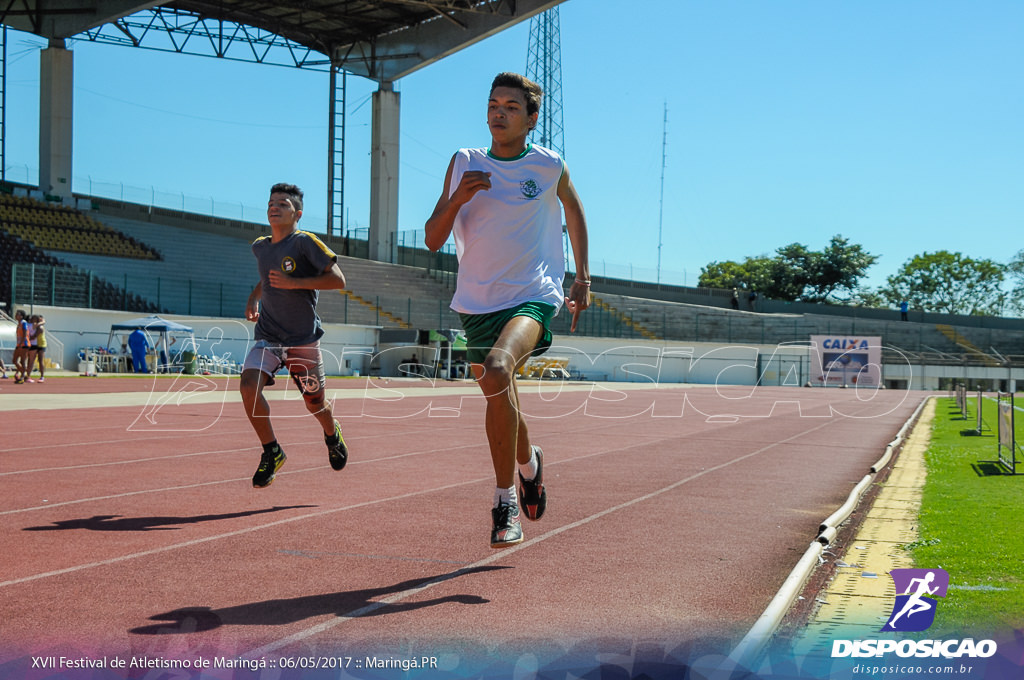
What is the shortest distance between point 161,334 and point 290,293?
1159 inches

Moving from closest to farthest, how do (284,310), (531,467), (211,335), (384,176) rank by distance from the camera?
(531,467)
(284,310)
(211,335)
(384,176)

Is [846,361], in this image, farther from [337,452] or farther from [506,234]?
[506,234]

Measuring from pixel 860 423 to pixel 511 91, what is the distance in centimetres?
1756

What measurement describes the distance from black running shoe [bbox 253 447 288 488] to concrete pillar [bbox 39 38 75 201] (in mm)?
44805

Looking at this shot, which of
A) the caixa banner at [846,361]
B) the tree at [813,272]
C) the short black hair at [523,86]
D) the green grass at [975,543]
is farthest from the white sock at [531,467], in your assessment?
the tree at [813,272]

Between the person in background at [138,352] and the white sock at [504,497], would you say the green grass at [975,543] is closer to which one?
the white sock at [504,497]

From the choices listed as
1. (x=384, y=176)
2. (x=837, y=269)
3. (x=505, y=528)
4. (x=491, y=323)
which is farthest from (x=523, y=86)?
(x=837, y=269)

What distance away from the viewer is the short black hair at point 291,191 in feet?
22.4

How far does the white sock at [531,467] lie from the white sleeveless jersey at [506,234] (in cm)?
82

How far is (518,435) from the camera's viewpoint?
496cm

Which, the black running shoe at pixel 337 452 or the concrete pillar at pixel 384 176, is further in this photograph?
the concrete pillar at pixel 384 176

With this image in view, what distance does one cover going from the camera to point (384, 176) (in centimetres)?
5322

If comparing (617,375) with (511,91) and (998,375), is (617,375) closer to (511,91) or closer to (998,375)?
(998,375)

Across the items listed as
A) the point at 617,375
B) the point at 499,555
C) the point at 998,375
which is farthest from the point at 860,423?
the point at 998,375
